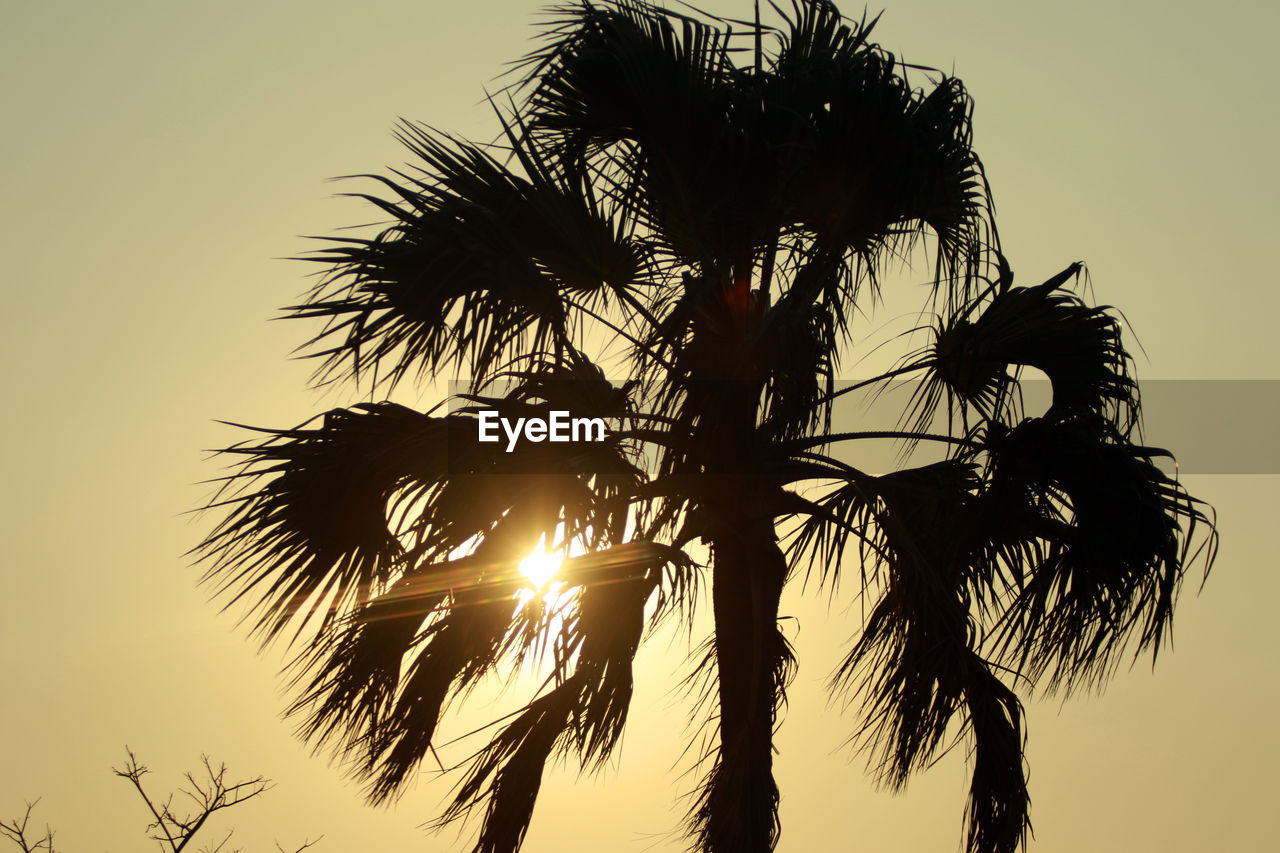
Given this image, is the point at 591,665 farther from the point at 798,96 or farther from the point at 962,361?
the point at 798,96

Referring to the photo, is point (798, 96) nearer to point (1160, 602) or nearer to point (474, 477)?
point (474, 477)

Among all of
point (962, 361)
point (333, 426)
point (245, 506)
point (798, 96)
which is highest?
point (798, 96)

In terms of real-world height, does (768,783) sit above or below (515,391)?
below

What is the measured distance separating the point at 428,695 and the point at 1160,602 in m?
3.13

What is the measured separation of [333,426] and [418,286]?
2.44 feet

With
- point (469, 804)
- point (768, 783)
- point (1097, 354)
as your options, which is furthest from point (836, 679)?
point (1097, 354)

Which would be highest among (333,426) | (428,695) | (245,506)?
(333,426)

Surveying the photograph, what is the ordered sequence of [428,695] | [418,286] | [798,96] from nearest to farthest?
[428,695]
[418,286]
[798,96]

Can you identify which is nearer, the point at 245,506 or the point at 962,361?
the point at 245,506

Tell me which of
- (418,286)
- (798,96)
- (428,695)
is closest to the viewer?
(428,695)

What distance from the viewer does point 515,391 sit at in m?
5.39

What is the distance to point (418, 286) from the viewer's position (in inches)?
211

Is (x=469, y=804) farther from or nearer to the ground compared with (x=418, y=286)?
nearer to the ground

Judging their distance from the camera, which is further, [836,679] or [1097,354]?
[1097,354]
